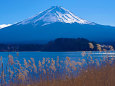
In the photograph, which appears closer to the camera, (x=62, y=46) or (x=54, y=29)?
(x=62, y=46)

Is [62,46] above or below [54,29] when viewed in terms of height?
below

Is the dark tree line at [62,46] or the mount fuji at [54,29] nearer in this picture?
the dark tree line at [62,46]

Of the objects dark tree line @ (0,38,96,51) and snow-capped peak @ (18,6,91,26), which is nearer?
dark tree line @ (0,38,96,51)

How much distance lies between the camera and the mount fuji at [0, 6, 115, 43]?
357 feet

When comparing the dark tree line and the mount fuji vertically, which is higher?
the mount fuji

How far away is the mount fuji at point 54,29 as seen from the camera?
10869cm

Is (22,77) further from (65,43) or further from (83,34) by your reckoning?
(83,34)

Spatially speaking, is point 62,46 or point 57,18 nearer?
point 62,46

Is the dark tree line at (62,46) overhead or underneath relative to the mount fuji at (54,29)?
underneath

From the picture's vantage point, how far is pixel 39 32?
4668 inches

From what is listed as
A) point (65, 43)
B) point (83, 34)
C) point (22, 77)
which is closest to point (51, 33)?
point (83, 34)

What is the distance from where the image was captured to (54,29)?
120875mm

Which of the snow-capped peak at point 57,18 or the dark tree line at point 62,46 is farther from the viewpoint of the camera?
the snow-capped peak at point 57,18

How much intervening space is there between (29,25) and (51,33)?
16791 mm
